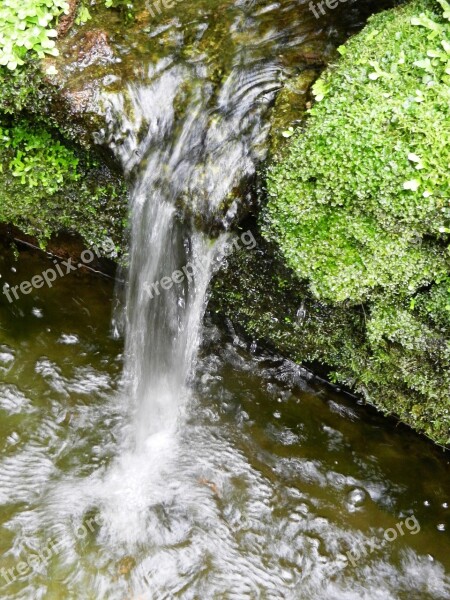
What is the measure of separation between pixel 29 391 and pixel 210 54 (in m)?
2.93

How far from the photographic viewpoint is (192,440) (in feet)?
14.2

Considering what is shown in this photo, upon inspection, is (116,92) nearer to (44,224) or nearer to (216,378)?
(44,224)

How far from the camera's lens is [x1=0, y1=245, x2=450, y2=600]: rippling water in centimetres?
357

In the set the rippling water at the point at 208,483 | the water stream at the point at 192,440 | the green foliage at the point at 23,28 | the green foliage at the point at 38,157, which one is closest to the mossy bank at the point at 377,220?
the water stream at the point at 192,440

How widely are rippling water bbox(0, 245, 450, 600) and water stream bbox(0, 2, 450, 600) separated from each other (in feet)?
0.04

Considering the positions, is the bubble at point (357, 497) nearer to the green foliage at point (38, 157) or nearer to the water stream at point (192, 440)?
the water stream at point (192, 440)

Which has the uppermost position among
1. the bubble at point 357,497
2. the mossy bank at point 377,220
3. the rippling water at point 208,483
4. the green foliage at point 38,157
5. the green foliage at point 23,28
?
the green foliage at point 23,28

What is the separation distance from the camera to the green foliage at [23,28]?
3.59 m

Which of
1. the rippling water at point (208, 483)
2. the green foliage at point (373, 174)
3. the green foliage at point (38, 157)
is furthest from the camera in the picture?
the green foliage at point (38, 157)

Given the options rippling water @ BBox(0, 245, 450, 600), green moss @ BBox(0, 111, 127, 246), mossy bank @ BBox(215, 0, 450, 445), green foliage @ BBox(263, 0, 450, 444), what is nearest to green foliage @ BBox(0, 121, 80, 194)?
Answer: green moss @ BBox(0, 111, 127, 246)

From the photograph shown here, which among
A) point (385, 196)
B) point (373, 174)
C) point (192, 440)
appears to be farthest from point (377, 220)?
point (192, 440)

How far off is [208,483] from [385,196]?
2.40 m

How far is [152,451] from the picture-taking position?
424cm

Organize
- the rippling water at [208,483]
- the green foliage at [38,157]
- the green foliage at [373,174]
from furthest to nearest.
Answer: the green foliage at [38,157] → the rippling water at [208,483] → the green foliage at [373,174]
